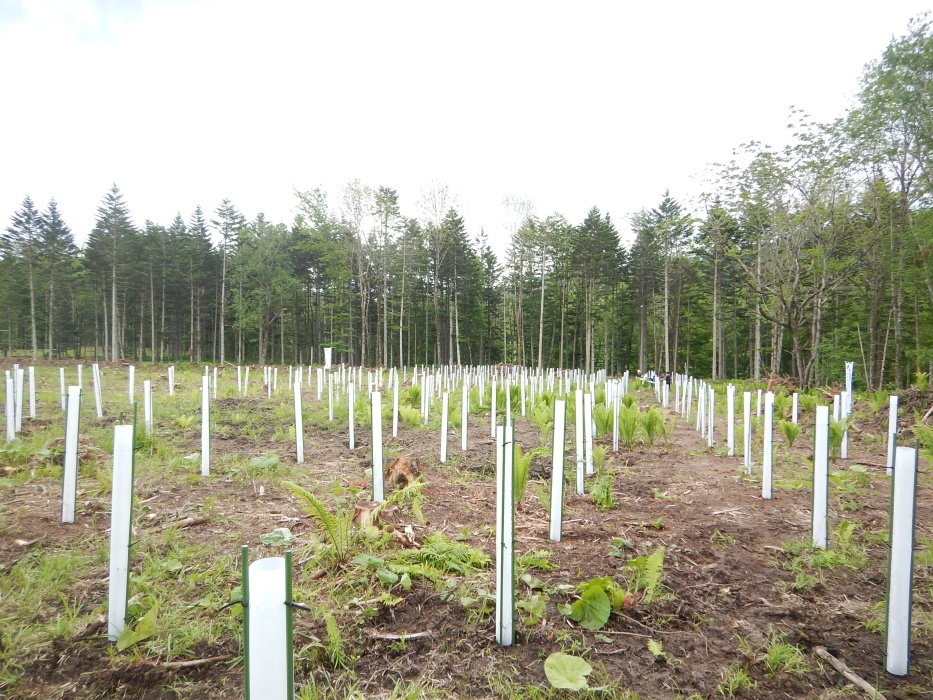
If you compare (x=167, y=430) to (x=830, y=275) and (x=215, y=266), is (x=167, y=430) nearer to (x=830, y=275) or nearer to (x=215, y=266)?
(x=830, y=275)

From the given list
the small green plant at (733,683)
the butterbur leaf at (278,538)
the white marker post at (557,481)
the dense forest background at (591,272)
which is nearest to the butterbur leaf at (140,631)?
the butterbur leaf at (278,538)

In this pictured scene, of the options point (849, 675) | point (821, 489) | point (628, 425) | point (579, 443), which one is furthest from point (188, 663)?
point (628, 425)

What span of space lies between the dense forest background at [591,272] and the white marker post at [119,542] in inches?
671

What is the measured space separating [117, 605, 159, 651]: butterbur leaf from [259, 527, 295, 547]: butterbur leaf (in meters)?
1.12

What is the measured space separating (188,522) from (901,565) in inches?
177

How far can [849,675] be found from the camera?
2.02 m

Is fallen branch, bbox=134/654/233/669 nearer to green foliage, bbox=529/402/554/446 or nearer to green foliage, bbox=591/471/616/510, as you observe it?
green foliage, bbox=591/471/616/510

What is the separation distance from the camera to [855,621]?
2.50 meters

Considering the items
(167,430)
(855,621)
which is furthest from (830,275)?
(167,430)

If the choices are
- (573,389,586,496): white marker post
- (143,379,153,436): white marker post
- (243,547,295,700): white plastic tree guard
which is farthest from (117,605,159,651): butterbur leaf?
(143,379,153,436): white marker post

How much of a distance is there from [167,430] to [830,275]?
18693 mm

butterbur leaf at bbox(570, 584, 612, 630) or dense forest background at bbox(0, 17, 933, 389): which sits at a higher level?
dense forest background at bbox(0, 17, 933, 389)

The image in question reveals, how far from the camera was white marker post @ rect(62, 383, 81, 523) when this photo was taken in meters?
3.26

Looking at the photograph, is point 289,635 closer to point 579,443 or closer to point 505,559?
point 505,559
